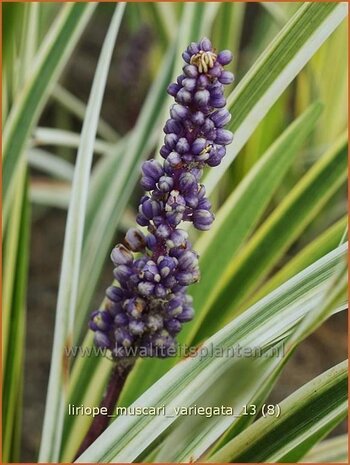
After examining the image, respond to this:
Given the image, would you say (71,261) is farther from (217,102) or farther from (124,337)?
(217,102)

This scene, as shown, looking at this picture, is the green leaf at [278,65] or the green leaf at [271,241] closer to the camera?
the green leaf at [278,65]

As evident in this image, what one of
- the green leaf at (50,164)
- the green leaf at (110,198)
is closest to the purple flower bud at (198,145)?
the green leaf at (110,198)

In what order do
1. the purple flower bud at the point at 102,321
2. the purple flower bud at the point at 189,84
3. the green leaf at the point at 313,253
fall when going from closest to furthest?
the purple flower bud at the point at 189,84, the purple flower bud at the point at 102,321, the green leaf at the point at 313,253

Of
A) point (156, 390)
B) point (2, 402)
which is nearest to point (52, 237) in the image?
point (2, 402)

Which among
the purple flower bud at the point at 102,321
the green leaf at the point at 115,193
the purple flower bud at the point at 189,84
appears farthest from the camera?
the green leaf at the point at 115,193

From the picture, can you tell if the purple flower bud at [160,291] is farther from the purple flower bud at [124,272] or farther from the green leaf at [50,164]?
the green leaf at [50,164]

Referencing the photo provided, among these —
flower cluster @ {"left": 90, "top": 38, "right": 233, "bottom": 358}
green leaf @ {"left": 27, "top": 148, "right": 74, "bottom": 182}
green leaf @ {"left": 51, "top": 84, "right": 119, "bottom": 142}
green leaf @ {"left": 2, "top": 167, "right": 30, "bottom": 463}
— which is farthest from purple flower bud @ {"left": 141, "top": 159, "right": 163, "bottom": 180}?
green leaf @ {"left": 51, "top": 84, "right": 119, "bottom": 142}
